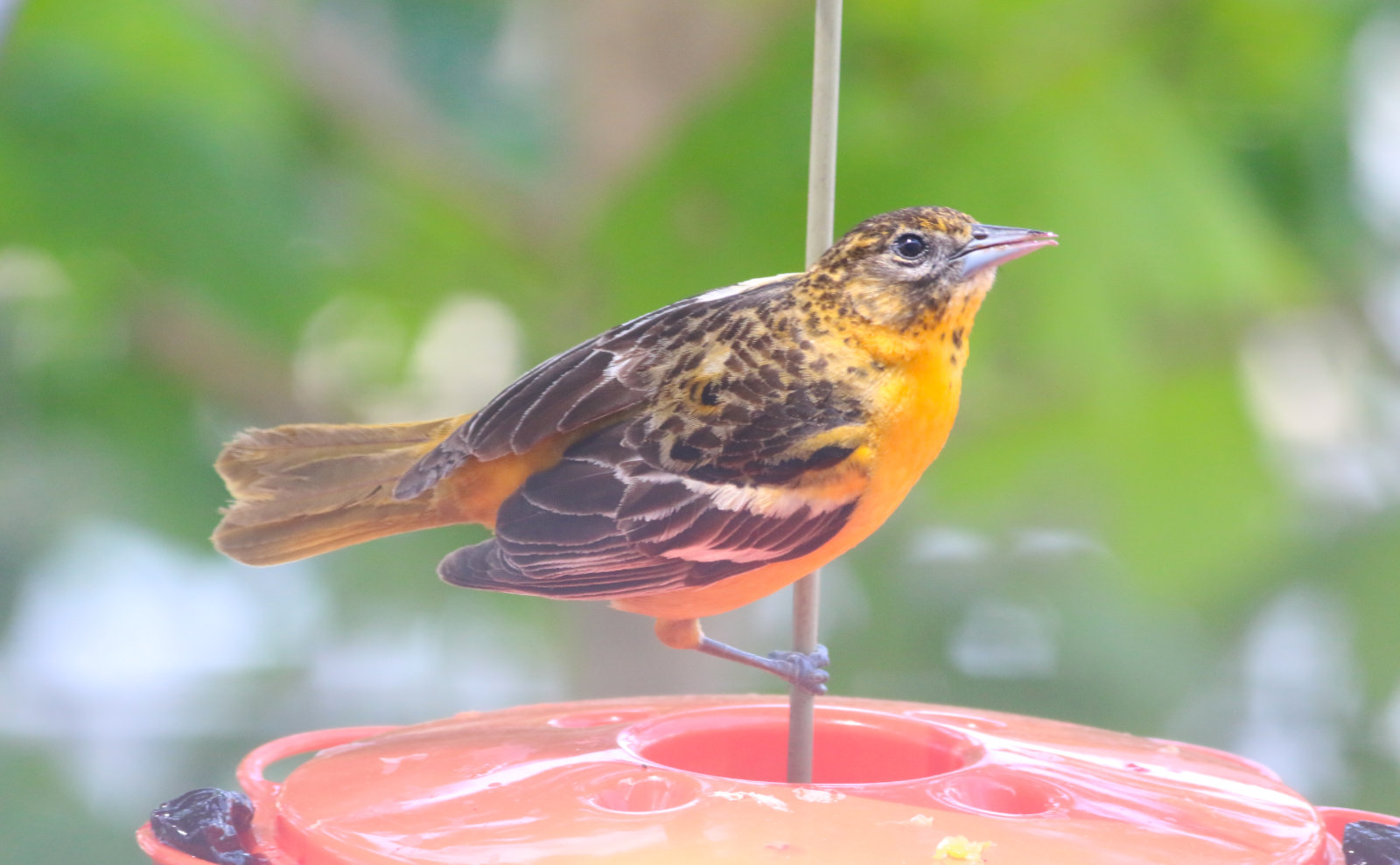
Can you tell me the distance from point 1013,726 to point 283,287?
8.02 ft

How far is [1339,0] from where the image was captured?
11.0ft

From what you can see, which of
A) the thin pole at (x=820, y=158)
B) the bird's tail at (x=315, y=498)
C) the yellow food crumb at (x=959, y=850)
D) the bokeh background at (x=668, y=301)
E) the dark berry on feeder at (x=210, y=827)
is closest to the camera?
the yellow food crumb at (x=959, y=850)

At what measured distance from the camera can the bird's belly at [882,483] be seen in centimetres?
170

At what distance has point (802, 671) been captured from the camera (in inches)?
63.9

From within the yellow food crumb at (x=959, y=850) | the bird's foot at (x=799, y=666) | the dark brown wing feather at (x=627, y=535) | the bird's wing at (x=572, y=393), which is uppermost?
the bird's wing at (x=572, y=393)

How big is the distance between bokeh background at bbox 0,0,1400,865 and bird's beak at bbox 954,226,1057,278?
1.20 meters

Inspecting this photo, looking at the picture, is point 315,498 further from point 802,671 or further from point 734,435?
point 802,671

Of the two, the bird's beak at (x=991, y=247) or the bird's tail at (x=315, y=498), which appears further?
the bird's tail at (x=315, y=498)

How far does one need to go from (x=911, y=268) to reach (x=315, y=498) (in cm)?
96

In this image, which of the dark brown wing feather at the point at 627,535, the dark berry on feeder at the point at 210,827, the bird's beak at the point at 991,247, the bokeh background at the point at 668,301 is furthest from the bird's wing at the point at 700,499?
the bokeh background at the point at 668,301

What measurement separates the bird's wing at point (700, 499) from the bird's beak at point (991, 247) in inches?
10.1

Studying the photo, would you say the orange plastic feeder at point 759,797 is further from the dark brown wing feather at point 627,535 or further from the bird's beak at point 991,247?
the bird's beak at point 991,247

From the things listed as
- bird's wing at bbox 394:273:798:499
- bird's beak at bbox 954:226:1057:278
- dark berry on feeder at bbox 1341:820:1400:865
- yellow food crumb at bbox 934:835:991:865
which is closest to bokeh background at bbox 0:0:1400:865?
bird's beak at bbox 954:226:1057:278

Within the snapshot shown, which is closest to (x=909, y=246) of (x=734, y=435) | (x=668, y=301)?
(x=734, y=435)
